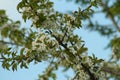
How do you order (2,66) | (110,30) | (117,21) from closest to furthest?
(2,66) < (117,21) < (110,30)

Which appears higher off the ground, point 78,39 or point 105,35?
point 105,35

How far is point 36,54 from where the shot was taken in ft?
11.1

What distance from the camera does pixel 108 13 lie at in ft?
44.8

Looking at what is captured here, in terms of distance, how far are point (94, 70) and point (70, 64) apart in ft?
0.79

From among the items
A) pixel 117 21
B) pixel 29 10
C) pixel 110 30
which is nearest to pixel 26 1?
pixel 29 10

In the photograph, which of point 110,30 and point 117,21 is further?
point 110,30

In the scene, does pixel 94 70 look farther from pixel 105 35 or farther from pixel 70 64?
pixel 105 35

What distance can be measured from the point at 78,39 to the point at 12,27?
3.43 m

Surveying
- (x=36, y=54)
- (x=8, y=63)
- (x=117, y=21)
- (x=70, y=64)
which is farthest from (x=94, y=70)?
(x=117, y=21)

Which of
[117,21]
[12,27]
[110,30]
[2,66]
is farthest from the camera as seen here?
[110,30]

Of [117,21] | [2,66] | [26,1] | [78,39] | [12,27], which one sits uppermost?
[117,21]

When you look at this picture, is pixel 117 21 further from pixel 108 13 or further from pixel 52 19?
pixel 52 19

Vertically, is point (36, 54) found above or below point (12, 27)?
below

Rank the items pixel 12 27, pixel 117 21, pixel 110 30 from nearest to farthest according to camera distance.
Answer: pixel 12 27
pixel 117 21
pixel 110 30
